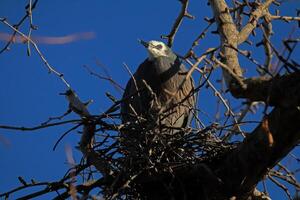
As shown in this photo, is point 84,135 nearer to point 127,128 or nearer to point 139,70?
point 127,128

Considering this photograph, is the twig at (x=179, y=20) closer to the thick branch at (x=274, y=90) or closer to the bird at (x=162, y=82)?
the bird at (x=162, y=82)

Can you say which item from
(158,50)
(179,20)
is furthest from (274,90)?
(158,50)

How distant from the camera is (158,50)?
18.1ft

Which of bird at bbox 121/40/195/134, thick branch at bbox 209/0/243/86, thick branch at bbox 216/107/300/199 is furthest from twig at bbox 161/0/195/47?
thick branch at bbox 216/107/300/199

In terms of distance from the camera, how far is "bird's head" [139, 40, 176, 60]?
5453 millimetres

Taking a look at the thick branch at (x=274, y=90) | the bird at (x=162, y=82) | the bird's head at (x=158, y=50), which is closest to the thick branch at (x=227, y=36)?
the thick branch at (x=274, y=90)

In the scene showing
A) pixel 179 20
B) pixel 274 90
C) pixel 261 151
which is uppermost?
pixel 179 20

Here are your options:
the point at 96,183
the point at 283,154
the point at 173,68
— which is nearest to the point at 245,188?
the point at 283,154

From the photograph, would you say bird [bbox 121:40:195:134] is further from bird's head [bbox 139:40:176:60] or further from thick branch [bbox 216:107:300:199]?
thick branch [bbox 216:107:300:199]

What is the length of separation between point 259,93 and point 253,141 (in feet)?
1.09

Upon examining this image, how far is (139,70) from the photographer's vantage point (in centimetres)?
532

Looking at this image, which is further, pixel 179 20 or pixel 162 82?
pixel 162 82

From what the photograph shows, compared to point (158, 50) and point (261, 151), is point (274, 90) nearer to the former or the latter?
point (261, 151)

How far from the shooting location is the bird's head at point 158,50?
545cm
